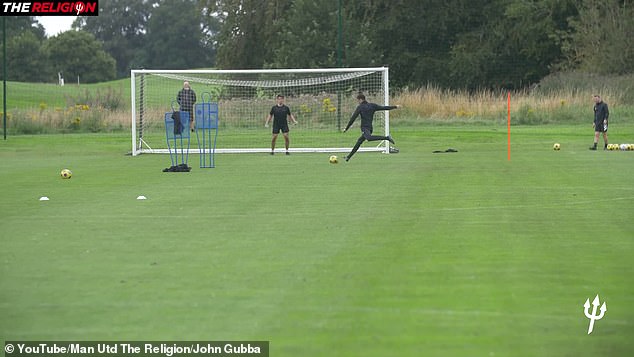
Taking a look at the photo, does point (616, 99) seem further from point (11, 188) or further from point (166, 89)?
point (11, 188)

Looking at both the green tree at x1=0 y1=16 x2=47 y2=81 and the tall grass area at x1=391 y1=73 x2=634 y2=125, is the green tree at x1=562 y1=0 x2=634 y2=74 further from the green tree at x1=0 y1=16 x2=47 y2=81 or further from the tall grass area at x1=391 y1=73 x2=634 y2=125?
the green tree at x1=0 y1=16 x2=47 y2=81

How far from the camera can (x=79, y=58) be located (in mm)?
105875

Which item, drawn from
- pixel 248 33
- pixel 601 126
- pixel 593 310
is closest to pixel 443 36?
pixel 248 33

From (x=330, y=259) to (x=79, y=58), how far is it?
9649cm

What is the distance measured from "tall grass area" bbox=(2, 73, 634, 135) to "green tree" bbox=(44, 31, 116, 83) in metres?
56.4

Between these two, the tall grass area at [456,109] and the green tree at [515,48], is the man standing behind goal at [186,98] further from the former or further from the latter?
the green tree at [515,48]

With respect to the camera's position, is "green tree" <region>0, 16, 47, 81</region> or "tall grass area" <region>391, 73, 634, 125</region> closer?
"tall grass area" <region>391, 73, 634, 125</region>

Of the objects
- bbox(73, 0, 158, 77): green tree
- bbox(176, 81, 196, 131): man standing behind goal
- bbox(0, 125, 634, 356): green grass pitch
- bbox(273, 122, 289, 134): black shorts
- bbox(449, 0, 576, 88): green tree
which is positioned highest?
bbox(73, 0, 158, 77): green tree

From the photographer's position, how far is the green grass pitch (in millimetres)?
9180

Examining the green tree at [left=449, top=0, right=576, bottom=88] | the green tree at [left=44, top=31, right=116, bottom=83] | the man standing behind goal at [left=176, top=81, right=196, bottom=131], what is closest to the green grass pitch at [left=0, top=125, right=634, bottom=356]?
the man standing behind goal at [left=176, top=81, right=196, bottom=131]

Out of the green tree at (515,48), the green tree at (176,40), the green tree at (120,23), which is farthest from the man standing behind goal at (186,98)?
the green tree at (120,23)

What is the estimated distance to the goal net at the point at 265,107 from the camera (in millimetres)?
35625

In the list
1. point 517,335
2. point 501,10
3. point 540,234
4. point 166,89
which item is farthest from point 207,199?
point 501,10

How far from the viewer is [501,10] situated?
62125 millimetres
